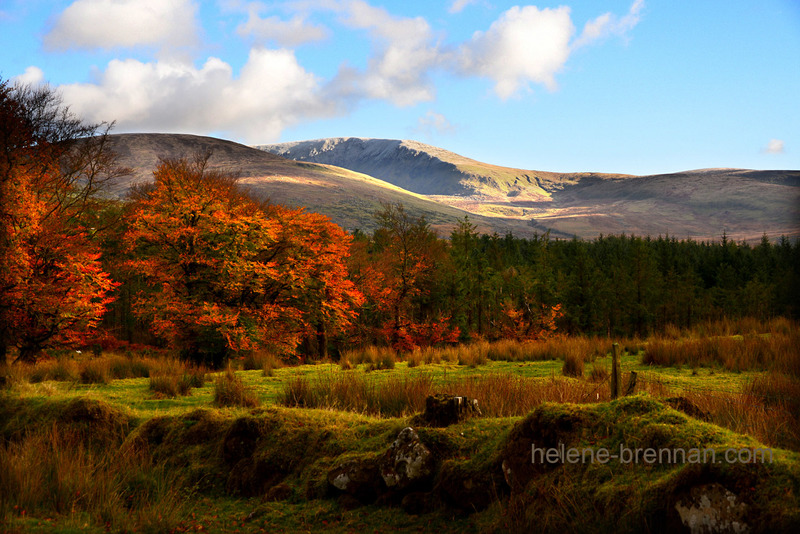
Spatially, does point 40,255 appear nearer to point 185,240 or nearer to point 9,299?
point 9,299

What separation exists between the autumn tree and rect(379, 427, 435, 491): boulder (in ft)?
59.8

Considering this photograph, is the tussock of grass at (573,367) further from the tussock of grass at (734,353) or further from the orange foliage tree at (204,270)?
the orange foliage tree at (204,270)

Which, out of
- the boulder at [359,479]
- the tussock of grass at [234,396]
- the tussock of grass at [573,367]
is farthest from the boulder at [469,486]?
the tussock of grass at [573,367]

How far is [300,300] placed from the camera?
30.0 meters

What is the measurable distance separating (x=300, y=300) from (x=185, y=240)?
8.70 m

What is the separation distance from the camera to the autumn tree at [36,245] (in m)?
18.4

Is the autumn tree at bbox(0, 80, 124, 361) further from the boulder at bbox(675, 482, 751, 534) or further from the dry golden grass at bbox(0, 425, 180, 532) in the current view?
the boulder at bbox(675, 482, 751, 534)

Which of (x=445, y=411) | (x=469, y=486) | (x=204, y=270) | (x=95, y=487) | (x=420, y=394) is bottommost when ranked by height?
(x=95, y=487)

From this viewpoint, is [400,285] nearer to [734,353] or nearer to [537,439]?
[734,353]

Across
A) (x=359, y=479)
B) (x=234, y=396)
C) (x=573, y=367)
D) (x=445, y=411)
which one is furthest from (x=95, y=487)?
(x=573, y=367)

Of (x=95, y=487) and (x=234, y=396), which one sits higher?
(x=95, y=487)

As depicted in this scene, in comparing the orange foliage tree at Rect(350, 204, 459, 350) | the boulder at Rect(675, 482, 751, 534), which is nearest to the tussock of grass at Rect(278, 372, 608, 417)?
the boulder at Rect(675, 482, 751, 534)

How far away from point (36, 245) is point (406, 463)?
65.9ft

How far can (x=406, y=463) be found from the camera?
4664 millimetres
